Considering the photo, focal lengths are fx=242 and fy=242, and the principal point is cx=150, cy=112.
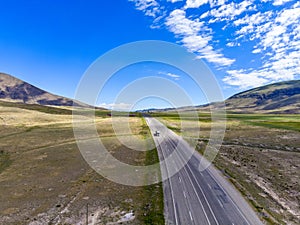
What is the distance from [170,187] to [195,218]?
10628 millimetres

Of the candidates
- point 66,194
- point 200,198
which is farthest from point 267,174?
point 66,194

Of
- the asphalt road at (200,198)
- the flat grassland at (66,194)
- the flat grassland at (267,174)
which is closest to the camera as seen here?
the asphalt road at (200,198)

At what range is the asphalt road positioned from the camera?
28.8 m

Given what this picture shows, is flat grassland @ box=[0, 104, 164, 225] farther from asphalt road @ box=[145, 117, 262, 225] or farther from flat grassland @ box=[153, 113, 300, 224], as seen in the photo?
flat grassland @ box=[153, 113, 300, 224]

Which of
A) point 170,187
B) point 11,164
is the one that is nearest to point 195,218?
point 170,187

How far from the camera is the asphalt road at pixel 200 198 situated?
1133 inches

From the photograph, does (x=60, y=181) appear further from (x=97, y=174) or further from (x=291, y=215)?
(x=291, y=215)

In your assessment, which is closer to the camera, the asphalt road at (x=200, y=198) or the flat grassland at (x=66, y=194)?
the asphalt road at (x=200, y=198)

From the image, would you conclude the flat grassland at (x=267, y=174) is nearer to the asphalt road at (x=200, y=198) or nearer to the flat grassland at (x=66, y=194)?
the asphalt road at (x=200, y=198)

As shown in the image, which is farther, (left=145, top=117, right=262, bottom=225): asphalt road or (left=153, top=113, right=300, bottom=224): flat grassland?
(left=153, top=113, right=300, bottom=224): flat grassland

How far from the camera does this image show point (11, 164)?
54125mm

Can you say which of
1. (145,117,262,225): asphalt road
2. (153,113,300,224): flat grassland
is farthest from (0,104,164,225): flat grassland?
(153,113,300,224): flat grassland

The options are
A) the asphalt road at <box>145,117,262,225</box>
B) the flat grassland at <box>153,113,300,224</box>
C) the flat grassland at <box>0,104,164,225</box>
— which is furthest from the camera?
the flat grassland at <box>153,113,300,224</box>

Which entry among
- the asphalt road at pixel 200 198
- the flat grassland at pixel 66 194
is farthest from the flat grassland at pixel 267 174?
the flat grassland at pixel 66 194
